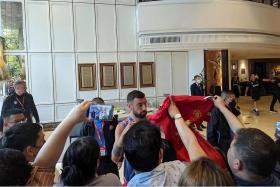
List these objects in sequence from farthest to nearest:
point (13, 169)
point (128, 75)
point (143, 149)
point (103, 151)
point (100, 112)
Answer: point (128, 75), point (103, 151), point (100, 112), point (143, 149), point (13, 169)

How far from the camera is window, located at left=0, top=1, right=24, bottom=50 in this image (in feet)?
34.0

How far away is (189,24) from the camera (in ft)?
38.7

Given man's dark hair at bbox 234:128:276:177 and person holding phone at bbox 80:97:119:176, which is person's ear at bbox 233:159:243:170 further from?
person holding phone at bbox 80:97:119:176

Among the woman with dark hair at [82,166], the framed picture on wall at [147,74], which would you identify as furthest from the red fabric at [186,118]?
the framed picture on wall at [147,74]

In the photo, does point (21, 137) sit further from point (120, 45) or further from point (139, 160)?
point (120, 45)

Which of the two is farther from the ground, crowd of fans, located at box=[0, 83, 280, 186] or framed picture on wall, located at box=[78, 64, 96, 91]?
framed picture on wall, located at box=[78, 64, 96, 91]

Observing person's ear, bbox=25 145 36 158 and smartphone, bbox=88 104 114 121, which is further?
smartphone, bbox=88 104 114 121

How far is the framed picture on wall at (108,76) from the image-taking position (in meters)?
11.9

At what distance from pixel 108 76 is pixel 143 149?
34.2 feet

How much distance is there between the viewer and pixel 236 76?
2205cm

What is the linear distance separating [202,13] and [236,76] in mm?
11239

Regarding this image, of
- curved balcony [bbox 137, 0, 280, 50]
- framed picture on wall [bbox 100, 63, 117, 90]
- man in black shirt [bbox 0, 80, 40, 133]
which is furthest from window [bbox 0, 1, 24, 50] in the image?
man in black shirt [bbox 0, 80, 40, 133]

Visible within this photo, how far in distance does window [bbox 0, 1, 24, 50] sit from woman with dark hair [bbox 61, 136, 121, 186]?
9837 millimetres

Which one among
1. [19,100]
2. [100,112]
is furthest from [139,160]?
[19,100]
